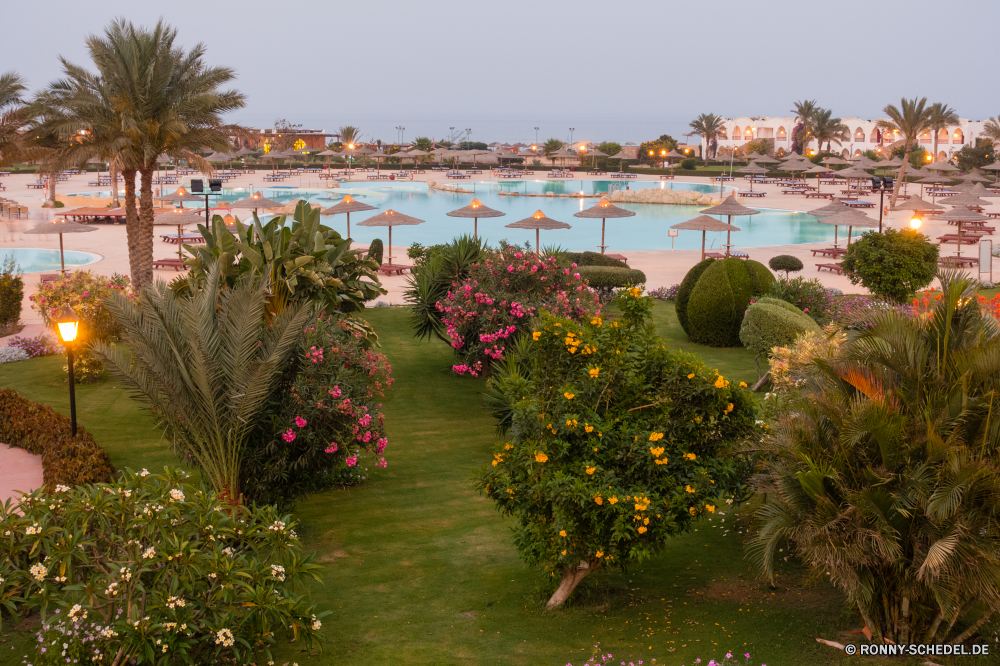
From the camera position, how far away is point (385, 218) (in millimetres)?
25938

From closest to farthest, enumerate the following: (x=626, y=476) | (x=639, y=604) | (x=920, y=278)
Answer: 1. (x=626, y=476)
2. (x=639, y=604)
3. (x=920, y=278)

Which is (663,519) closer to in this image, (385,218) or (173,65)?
(173,65)

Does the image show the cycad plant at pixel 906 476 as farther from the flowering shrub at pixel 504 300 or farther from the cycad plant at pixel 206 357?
the flowering shrub at pixel 504 300

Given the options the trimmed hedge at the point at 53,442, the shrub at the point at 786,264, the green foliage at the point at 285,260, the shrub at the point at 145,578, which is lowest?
the trimmed hedge at the point at 53,442

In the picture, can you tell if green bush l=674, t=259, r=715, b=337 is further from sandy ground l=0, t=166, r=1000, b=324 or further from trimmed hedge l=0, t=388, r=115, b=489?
trimmed hedge l=0, t=388, r=115, b=489

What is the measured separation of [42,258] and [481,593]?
1075 inches

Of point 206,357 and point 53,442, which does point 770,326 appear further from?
point 53,442

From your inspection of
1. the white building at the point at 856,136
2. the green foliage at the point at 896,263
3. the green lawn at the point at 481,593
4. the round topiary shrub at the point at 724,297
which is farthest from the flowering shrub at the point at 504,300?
the white building at the point at 856,136

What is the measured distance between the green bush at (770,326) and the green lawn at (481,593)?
5528 mm

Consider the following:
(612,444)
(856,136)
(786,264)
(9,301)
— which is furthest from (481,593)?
(856,136)

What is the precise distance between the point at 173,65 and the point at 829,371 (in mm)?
18590

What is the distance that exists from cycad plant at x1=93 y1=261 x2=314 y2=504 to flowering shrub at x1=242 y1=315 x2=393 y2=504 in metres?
0.29

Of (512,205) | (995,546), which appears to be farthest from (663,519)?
(512,205)

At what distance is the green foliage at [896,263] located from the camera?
18234mm
